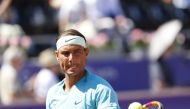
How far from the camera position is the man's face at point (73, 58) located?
5.60 meters

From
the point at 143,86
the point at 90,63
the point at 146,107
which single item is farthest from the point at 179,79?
the point at 146,107

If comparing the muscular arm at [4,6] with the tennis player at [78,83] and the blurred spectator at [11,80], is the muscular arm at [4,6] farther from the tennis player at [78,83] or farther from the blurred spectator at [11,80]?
the tennis player at [78,83]

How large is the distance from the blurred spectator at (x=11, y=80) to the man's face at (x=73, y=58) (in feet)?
21.0

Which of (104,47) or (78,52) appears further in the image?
(104,47)

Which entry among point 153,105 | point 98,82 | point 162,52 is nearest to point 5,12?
point 162,52

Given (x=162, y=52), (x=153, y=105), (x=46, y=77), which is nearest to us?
(x=153, y=105)

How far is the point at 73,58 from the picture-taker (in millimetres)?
5598

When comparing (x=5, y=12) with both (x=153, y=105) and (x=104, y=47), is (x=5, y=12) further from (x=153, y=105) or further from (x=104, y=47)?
(x=153, y=105)

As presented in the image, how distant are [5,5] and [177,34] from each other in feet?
10.2

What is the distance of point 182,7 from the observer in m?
16.0

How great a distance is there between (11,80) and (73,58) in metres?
6.66

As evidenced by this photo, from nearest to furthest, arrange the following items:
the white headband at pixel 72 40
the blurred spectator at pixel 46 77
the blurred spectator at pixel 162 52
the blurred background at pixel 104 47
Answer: the white headband at pixel 72 40, the blurred spectator at pixel 46 77, the blurred background at pixel 104 47, the blurred spectator at pixel 162 52

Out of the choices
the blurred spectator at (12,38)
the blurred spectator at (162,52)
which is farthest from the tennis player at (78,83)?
the blurred spectator at (12,38)

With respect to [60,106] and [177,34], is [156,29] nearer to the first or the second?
[177,34]
